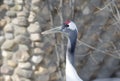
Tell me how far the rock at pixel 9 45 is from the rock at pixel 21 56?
0.05m

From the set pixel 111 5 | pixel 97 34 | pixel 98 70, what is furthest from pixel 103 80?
pixel 111 5

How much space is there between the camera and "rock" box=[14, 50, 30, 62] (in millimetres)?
3346

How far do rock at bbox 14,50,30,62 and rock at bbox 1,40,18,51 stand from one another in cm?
5

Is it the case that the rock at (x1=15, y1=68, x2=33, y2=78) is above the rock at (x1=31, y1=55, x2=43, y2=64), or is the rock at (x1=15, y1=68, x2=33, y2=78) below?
below

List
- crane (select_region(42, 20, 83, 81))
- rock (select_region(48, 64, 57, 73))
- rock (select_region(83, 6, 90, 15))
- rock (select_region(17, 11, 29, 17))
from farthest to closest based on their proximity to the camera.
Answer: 1. rock (select_region(83, 6, 90, 15))
2. rock (select_region(48, 64, 57, 73))
3. rock (select_region(17, 11, 29, 17))
4. crane (select_region(42, 20, 83, 81))

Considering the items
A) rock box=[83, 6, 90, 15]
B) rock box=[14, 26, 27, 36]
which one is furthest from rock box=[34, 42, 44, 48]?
rock box=[83, 6, 90, 15]

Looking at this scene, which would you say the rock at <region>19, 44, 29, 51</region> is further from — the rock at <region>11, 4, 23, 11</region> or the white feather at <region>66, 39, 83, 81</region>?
the white feather at <region>66, 39, 83, 81</region>

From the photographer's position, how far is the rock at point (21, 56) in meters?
3.35

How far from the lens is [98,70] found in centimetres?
389

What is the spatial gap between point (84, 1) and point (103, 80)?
27.9 inches

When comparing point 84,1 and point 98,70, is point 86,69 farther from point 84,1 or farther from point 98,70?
point 84,1

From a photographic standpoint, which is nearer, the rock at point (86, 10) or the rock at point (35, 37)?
the rock at point (35, 37)

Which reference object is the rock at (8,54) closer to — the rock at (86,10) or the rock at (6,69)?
the rock at (6,69)

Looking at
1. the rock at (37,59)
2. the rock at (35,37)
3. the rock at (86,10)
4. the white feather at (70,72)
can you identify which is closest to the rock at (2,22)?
the rock at (35,37)
